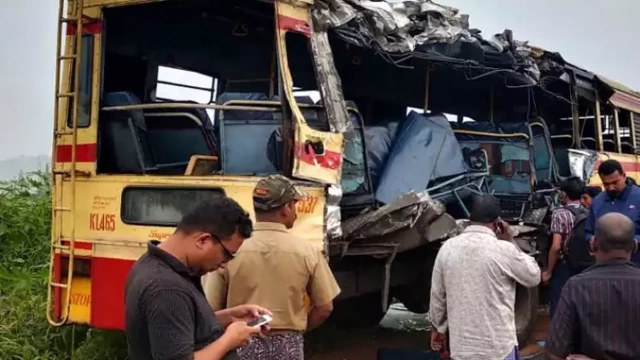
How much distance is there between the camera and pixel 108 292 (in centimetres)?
476

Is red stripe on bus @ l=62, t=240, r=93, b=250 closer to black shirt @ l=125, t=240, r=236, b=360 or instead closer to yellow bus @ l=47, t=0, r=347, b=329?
yellow bus @ l=47, t=0, r=347, b=329

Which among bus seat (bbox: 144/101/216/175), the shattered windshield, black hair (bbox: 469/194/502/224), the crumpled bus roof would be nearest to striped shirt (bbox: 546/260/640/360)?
black hair (bbox: 469/194/502/224)

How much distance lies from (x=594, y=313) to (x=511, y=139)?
515 cm

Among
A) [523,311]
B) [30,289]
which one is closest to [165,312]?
[523,311]

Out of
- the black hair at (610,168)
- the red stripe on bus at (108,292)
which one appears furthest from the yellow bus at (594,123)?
the red stripe on bus at (108,292)

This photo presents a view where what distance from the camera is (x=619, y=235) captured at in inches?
113

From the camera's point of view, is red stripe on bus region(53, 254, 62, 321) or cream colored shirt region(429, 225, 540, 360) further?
red stripe on bus region(53, 254, 62, 321)

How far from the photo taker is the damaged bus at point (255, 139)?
182 inches

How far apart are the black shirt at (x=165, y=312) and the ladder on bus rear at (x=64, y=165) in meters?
2.90

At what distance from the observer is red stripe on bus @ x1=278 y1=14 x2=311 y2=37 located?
454cm

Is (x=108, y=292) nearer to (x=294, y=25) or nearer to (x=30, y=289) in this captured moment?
(x=294, y=25)

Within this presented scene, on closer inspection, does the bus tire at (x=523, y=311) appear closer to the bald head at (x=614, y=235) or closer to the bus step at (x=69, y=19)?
the bald head at (x=614, y=235)

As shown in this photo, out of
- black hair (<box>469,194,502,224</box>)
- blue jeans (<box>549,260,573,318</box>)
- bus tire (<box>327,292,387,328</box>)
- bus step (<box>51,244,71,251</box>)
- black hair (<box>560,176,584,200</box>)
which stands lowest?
bus tire (<box>327,292,387,328</box>)

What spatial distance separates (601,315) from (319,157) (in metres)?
2.04
